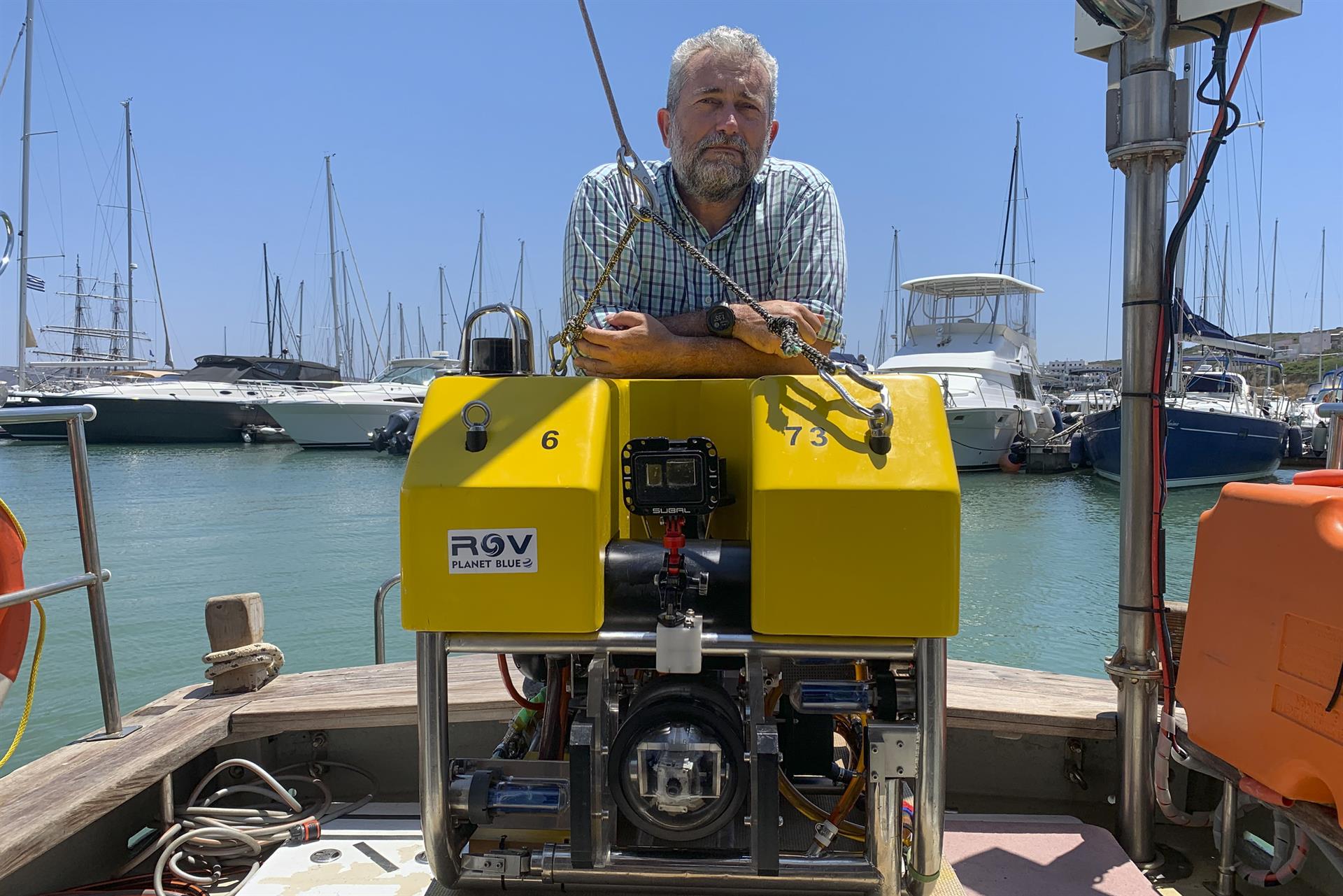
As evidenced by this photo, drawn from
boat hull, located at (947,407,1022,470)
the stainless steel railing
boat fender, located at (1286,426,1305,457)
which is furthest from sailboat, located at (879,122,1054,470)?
the stainless steel railing

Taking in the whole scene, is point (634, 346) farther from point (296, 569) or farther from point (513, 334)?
point (296, 569)

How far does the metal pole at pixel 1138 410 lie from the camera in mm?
1882

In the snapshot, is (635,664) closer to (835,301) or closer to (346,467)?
(835,301)

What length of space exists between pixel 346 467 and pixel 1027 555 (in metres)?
17.4

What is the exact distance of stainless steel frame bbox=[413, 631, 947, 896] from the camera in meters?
1.22

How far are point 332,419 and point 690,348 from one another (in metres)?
27.4

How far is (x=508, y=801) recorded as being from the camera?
132cm

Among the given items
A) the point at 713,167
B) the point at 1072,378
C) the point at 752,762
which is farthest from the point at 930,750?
the point at 1072,378

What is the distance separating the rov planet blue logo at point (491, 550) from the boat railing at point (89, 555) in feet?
4.07

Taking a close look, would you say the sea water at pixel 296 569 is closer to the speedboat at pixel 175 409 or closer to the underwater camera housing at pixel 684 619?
the underwater camera housing at pixel 684 619

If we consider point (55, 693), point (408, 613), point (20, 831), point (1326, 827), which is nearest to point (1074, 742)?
point (1326, 827)

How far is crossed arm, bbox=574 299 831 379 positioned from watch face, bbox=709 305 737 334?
0.05 ft

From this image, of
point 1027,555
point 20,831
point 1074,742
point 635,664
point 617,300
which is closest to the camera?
point 635,664

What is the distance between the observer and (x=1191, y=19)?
184cm
